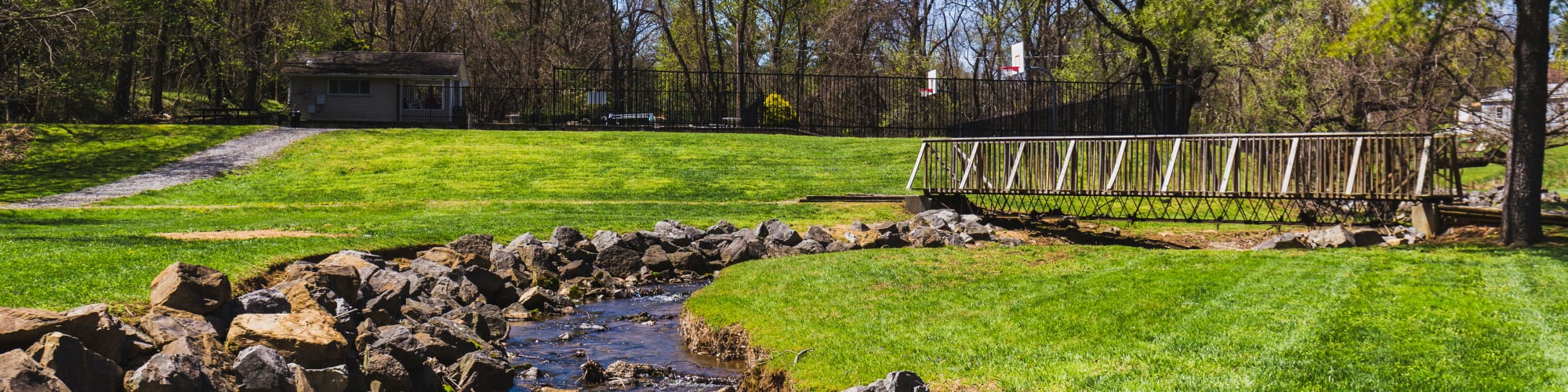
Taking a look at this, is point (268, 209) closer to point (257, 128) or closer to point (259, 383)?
point (257, 128)

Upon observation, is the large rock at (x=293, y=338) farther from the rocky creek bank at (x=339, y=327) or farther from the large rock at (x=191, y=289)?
the large rock at (x=191, y=289)

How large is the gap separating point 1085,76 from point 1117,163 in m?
22.4

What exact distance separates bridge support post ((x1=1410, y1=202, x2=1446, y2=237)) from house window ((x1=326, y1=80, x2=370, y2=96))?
132ft

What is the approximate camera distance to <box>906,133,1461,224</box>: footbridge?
54.9ft

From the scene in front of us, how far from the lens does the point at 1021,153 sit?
2083 cm

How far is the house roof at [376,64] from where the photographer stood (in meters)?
45.4

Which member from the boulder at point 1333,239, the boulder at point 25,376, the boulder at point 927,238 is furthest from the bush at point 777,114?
the boulder at point 25,376

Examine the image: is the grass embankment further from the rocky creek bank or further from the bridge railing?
the bridge railing

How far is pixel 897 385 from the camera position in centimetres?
650

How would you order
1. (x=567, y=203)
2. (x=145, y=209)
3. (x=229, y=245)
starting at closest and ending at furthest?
(x=229, y=245) → (x=145, y=209) → (x=567, y=203)

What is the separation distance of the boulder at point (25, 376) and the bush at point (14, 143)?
27578 mm

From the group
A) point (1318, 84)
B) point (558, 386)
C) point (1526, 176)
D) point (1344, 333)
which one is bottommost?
point (558, 386)

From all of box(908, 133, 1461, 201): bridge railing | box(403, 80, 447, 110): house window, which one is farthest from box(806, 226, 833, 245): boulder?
box(403, 80, 447, 110): house window

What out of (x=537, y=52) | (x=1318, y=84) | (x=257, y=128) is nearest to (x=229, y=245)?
(x=1318, y=84)
